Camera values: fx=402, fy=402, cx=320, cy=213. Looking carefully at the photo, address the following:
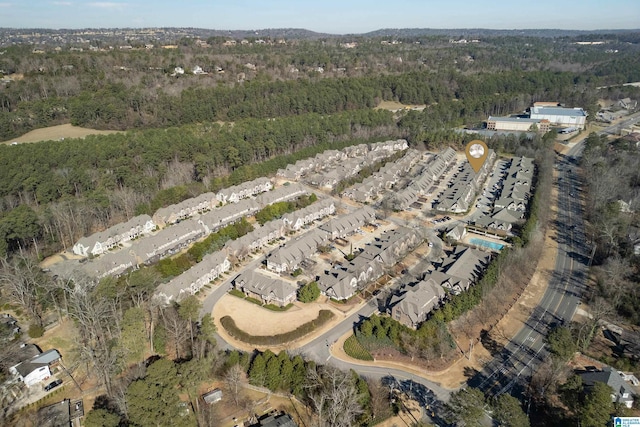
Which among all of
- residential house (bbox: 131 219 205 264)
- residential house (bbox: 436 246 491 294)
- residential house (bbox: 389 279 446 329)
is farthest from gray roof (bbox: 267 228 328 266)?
residential house (bbox: 436 246 491 294)

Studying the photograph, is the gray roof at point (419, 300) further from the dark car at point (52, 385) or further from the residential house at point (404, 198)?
the dark car at point (52, 385)

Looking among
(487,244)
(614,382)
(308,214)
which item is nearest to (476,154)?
(487,244)

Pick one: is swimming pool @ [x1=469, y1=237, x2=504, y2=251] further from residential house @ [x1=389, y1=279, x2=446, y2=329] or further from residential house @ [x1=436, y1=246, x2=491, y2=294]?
residential house @ [x1=389, y1=279, x2=446, y2=329]

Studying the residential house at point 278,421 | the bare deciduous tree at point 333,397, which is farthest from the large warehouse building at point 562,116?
the residential house at point 278,421

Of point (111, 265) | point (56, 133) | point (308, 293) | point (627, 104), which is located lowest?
point (308, 293)

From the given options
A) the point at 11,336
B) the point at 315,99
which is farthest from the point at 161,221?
the point at 315,99

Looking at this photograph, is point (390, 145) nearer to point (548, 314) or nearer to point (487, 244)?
point (487, 244)
